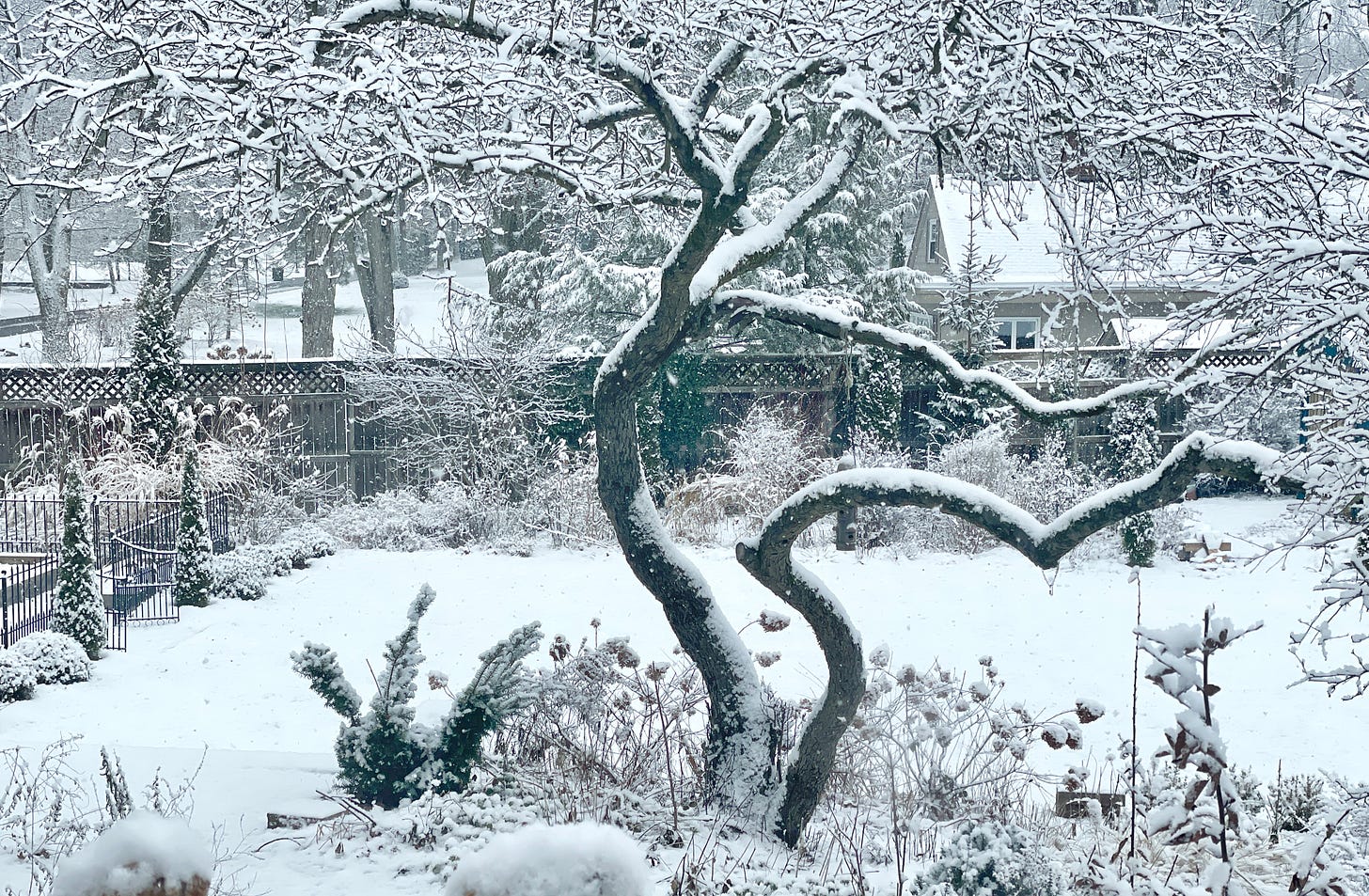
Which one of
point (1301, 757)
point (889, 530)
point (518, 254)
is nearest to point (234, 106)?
point (1301, 757)

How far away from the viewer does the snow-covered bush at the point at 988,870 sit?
4.07 meters

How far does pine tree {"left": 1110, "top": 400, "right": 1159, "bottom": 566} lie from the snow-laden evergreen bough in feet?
21.1

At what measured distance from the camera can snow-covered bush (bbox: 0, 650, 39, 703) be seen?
7.44 metres

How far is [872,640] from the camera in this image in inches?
352

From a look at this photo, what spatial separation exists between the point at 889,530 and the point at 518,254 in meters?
8.15

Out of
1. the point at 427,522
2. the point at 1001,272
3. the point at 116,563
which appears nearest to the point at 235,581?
the point at 116,563

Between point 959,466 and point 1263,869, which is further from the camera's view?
point 959,466

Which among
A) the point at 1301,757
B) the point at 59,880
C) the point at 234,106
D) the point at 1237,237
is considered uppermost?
the point at 234,106

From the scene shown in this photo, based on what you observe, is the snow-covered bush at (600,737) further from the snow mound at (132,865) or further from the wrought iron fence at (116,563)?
the wrought iron fence at (116,563)

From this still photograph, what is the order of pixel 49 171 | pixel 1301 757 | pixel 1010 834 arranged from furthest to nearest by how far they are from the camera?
pixel 49 171 < pixel 1301 757 < pixel 1010 834

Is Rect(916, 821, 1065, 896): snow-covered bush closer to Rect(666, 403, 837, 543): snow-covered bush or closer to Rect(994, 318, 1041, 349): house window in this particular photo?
Rect(666, 403, 837, 543): snow-covered bush

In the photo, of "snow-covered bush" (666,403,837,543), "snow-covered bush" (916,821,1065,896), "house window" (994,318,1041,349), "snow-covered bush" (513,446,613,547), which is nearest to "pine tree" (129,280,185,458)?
"snow-covered bush" (513,446,613,547)

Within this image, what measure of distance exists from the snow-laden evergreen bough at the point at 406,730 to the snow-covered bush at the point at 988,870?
6.57 feet

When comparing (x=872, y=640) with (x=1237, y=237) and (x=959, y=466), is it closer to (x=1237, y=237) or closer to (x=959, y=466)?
(x=959, y=466)
